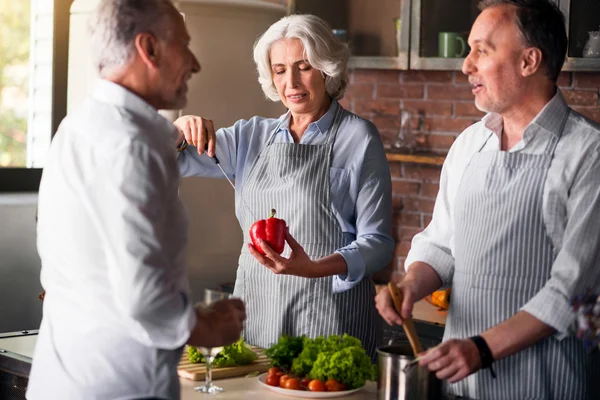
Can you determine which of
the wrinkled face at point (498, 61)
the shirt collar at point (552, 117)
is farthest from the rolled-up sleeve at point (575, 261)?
the wrinkled face at point (498, 61)

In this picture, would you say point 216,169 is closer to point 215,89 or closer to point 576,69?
point 215,89

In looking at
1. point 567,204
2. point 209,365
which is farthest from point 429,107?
point 209,365

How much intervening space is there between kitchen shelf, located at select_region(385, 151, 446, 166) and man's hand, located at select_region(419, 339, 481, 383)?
2.46 metres

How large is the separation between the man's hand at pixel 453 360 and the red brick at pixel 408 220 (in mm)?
2613

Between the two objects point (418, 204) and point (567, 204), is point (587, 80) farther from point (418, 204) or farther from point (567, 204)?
point (567, 204)

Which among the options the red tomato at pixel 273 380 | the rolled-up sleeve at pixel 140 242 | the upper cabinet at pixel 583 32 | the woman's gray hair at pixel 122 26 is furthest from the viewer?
the upper cabinet at pixel 583 32

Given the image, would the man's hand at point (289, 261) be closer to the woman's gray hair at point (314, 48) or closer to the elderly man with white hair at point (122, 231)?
the woman's gray hair at point (314, 48)

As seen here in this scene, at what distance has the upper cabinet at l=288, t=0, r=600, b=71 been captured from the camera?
12.6 ft

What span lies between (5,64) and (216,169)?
1705mm

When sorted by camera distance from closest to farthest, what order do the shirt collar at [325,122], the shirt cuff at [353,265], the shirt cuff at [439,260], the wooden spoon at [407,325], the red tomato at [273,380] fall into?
the wooden spoon at [407,325] → the red tomato at [273,380] → the shirt cuff at [439,260] → the shirt cuff at [353,265] → the shirt collar at [325,122]

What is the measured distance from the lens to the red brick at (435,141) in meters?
4.54

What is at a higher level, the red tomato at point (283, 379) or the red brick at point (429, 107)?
the red brick at point (429, 107)

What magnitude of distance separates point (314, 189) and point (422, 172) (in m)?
1.88

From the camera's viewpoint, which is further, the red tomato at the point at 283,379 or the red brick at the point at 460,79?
the red brick at the point at 460,79
